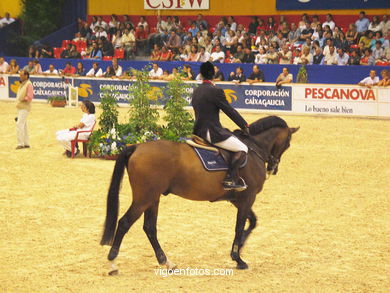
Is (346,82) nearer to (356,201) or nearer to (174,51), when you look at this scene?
(174,51)

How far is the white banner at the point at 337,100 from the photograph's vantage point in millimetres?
24820

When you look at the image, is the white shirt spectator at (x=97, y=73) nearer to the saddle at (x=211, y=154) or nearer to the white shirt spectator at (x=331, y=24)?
the white shirt spectator at (x=331, y=24)

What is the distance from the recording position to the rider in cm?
1015

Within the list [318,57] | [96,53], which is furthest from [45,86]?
[318,57]

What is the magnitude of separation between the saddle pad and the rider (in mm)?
117

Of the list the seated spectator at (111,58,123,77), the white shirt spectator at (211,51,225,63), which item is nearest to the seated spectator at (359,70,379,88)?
the white shirt spectator at (211,51,225,63)

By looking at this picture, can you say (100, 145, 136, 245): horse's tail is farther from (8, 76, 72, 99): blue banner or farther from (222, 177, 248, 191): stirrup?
(8, 76, 72, 99): blue banner

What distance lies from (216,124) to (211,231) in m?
2.73

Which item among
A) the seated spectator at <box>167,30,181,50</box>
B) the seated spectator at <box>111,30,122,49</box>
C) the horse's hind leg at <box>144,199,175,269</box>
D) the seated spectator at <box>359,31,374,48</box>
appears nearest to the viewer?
the horse's hind leg at <box>144,199,175,269</box>

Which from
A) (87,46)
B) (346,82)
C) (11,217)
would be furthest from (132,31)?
(11,217)

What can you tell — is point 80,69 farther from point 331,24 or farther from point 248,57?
point 331,24

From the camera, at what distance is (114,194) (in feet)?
32.3

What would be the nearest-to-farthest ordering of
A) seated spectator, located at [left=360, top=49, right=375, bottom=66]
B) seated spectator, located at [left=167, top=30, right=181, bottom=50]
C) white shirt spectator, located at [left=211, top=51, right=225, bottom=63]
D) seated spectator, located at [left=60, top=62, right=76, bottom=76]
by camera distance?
seated spectator, located at [left=360, top=49, right=375, bottom=66] < white shirt spectator, located at [left=211, top=51, right=225, bottom=63] < seated spectator, located at [left=60, top=62, right=76, bottom=76] < seated spectator, located at [left=167, top=30, right=181, bottom=50]

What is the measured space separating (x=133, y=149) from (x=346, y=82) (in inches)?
725
